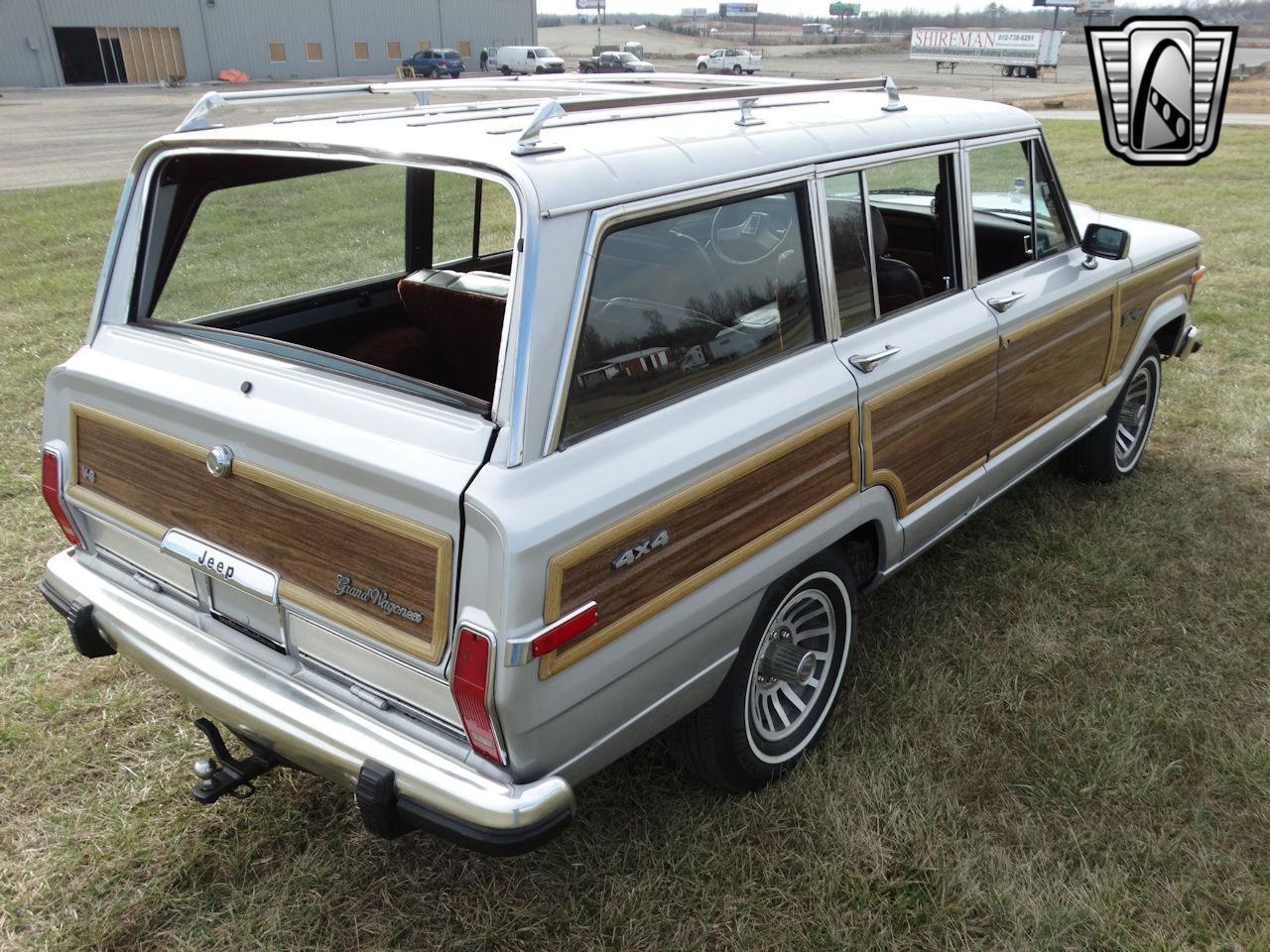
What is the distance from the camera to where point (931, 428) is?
323 cm

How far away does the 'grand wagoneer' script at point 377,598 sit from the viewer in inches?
83.7

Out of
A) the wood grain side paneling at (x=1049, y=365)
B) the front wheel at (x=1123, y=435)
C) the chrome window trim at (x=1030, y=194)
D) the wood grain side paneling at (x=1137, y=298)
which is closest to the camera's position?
the chrome window trim at (x=1030, y=194)

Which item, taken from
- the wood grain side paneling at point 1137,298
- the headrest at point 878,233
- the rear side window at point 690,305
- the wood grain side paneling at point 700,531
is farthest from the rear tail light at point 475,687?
the wood grain side paneling at point 1137,298

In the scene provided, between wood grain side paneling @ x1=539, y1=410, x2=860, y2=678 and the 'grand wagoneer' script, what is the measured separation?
319 millimetres

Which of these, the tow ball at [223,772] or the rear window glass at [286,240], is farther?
the rear window glass at [286,240]

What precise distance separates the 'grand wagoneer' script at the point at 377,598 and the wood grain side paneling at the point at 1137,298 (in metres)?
3.49

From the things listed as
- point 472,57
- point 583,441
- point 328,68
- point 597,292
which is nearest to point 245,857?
point 583,441

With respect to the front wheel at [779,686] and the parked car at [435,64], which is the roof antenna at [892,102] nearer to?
the front wheel at [779,686]

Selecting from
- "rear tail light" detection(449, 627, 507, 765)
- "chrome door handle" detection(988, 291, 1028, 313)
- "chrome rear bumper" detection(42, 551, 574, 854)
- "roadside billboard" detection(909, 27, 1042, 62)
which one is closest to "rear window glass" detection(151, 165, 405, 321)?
"chrome rear bumper" detection(42, 551, 574, 854)

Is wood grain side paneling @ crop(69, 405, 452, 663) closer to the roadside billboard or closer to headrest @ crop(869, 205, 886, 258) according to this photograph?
headrest @ crop(869, 205, 886, 258)

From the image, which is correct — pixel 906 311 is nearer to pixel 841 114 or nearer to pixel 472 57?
pixel 841 114

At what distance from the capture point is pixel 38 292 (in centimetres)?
830

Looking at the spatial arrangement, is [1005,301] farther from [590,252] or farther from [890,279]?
[590,252]

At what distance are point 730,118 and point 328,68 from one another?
50.2 meters
